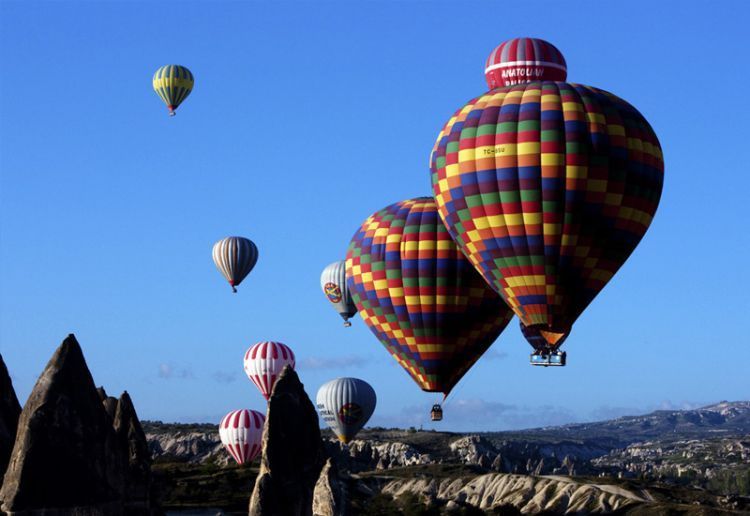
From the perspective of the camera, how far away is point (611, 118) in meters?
58.2

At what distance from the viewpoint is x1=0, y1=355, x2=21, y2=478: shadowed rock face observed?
4294cm

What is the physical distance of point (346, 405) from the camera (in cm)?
11200

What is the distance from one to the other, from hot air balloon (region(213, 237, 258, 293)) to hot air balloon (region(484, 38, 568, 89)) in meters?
48.6

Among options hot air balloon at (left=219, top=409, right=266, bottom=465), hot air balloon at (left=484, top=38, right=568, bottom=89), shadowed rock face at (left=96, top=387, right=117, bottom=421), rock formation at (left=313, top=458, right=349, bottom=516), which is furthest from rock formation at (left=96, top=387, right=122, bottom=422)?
hot air balloon at (left=219, top=409, right=266, bottom=465)

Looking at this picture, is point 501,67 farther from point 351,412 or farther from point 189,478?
point 189,478

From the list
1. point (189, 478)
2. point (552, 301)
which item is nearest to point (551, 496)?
point (189, 478)

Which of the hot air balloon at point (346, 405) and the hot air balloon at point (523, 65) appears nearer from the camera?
→ the hot air balloon at point (523, 65)

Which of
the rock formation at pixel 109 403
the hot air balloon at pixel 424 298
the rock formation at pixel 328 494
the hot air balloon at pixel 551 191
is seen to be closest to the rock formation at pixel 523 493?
the hot air balloon at pixel 424 298

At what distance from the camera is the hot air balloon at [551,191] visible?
56.9 metres

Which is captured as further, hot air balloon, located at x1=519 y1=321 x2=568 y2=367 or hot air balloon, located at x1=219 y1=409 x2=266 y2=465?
hot air balloon, located at x1=219 y1=409 x2=266 y2=465

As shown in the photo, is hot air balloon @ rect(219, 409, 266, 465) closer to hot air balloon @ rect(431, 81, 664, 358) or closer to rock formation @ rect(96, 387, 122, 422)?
rock formation @ rect(96, 387, 122, 422)

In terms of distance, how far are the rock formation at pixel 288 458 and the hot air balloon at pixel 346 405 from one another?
220 feet

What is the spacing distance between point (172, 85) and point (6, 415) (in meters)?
70.3

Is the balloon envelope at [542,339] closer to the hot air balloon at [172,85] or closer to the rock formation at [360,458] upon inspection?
the hot air balloon at [172,85]
